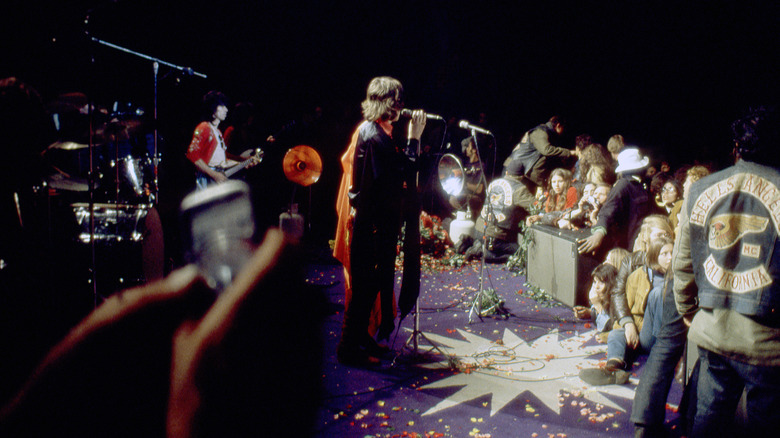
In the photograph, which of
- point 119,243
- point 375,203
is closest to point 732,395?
point 375,203

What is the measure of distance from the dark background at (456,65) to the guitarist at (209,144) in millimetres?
1886

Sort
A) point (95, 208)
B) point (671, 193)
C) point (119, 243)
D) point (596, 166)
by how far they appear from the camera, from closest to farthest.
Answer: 1. point (119, 243)
2. point (95, 208)
3. point (671, 193)
4. point (596, 166)

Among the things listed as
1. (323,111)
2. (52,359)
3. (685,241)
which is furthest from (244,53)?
(52,359)

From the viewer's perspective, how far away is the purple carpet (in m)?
3.05

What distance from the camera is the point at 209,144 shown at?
6.29 m

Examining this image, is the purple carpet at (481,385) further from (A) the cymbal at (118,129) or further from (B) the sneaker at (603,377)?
(A) the cymbal at (118,129)

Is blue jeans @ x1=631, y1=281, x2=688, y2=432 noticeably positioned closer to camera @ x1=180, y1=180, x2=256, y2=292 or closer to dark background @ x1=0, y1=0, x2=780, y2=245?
camera @ x1=180, y1=180, x2=256, y2=292

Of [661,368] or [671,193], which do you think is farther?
[671,193]

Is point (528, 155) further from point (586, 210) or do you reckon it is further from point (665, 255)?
point (665, 255)

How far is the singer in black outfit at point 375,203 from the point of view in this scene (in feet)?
12.1

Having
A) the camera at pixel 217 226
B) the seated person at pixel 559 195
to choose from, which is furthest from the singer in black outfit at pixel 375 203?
the seated person at pixel 559 195

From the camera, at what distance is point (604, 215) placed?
5.06 meters

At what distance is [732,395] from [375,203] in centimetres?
242

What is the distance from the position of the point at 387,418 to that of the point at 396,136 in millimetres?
→ 7960
